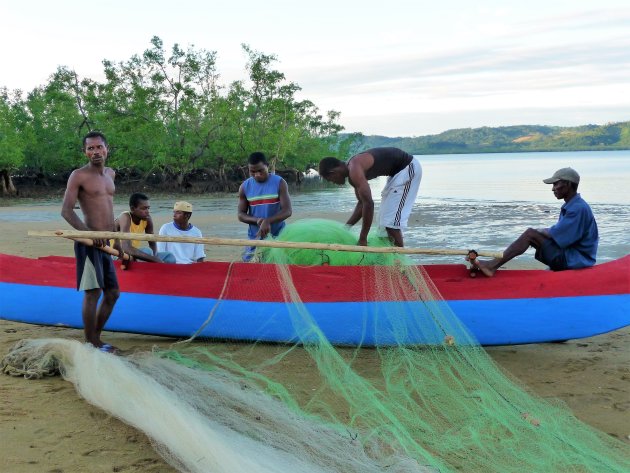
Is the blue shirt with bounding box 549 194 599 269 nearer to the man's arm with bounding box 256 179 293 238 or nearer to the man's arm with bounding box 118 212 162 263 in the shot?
the man's arm with bounding box 256 179 293 238

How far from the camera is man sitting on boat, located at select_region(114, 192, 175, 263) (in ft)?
17.8

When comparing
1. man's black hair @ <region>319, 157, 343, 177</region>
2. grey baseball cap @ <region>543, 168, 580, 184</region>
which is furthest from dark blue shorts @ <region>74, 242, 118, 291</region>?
grey baseball cap @ <region>543, 168, 580, 184</region>

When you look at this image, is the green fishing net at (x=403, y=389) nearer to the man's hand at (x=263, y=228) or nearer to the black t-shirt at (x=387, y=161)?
the man's hand at (x=263, y=228)

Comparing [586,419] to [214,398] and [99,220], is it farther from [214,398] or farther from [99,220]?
[99,220]

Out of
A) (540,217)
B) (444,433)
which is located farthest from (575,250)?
(540,217)

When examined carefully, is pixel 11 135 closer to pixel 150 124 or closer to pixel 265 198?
pixel 150 124

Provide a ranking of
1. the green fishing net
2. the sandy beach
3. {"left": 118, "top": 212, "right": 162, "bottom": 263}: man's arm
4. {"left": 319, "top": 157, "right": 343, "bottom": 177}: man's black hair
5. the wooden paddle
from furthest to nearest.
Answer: {"left": 118, "top": 212, "right": 162, "bottom": 263}: man's arm, {"left": 319, "top": 157, "right": 343, "bottom": 177}: man's black hair, the wooden paddle, the sandy beach, the green fishing net

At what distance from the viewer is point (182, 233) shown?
579 centimetres

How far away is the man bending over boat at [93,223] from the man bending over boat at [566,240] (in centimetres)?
266

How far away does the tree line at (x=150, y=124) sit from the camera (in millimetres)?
28625

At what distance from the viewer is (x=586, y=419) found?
11.6 ft

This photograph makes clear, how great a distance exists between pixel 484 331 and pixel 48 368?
304 centimetres

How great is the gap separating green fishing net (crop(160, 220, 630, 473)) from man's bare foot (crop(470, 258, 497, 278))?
1.63 ft

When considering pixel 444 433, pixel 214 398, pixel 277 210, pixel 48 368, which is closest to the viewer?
pixel 444 433
